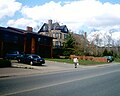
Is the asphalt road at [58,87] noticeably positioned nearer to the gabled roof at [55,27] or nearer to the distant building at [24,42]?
the distant building at [24,42]

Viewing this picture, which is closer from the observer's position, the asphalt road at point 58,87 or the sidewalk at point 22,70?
the asphalt road at point 58,87

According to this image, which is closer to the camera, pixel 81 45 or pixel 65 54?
pixel 65 54

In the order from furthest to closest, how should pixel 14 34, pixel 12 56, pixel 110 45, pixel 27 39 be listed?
pixel 110 45
pixel 27 39
pixel 14 34
pixel 12 56

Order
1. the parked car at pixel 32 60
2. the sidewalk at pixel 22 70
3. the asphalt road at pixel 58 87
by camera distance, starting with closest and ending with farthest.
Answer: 1. the asphalt road at pixel 58 87
2. the sidewalk at pixel 22 70
3. the parked car at pixel 32 60

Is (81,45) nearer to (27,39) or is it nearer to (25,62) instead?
(27,39)

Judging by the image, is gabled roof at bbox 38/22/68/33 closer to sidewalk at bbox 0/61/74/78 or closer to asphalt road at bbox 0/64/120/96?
sidewalk at bbox 0/61/74/78

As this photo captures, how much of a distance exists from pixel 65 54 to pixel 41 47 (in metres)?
11.3

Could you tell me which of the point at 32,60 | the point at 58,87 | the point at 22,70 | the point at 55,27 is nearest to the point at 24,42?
the point at 32,60

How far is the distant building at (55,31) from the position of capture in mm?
92006

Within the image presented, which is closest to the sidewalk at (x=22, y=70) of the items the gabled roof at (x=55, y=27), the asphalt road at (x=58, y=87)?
the asphalt road at (x=58, y=87)

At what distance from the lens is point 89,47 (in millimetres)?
90188

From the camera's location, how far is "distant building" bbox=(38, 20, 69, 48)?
3622 inches

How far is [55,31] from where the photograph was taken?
9306 cm

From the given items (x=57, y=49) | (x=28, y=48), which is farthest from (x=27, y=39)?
(x=57, y=49)
